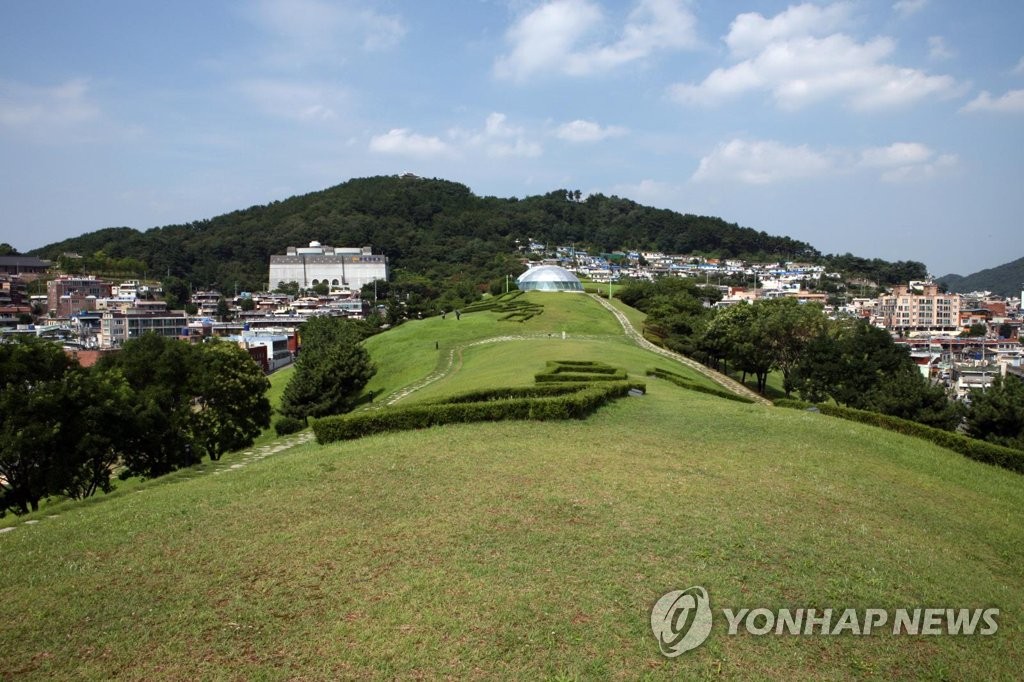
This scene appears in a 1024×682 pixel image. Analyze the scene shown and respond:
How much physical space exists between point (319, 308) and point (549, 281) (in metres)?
62.9

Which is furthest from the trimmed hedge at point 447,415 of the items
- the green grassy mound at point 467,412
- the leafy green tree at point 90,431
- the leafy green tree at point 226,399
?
the leafy green tree at point 226,399

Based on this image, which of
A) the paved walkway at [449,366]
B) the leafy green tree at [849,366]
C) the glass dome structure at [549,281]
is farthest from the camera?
the glass dome structure at [549,281]

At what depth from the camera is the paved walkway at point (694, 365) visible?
39031mm

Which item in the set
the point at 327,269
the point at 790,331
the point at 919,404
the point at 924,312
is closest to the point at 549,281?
the point at 790,331

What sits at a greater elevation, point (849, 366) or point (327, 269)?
point (327, 269)

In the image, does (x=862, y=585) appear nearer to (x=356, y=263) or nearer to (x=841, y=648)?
(x=841, y=648)

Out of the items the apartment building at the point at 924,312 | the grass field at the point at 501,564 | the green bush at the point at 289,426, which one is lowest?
the apartment building at the point at 924,312

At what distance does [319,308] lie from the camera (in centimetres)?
13600

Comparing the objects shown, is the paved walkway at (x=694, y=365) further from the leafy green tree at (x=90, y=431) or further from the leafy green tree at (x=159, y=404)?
the leafy green tree at (x=90, y=431)

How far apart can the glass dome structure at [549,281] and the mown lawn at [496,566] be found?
71023 mm

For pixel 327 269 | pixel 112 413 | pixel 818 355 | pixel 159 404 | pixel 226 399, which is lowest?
pixel 226 399

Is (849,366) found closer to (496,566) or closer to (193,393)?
(193,393)

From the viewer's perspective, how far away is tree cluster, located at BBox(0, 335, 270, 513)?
21844 mm

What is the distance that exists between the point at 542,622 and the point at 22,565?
769cm
